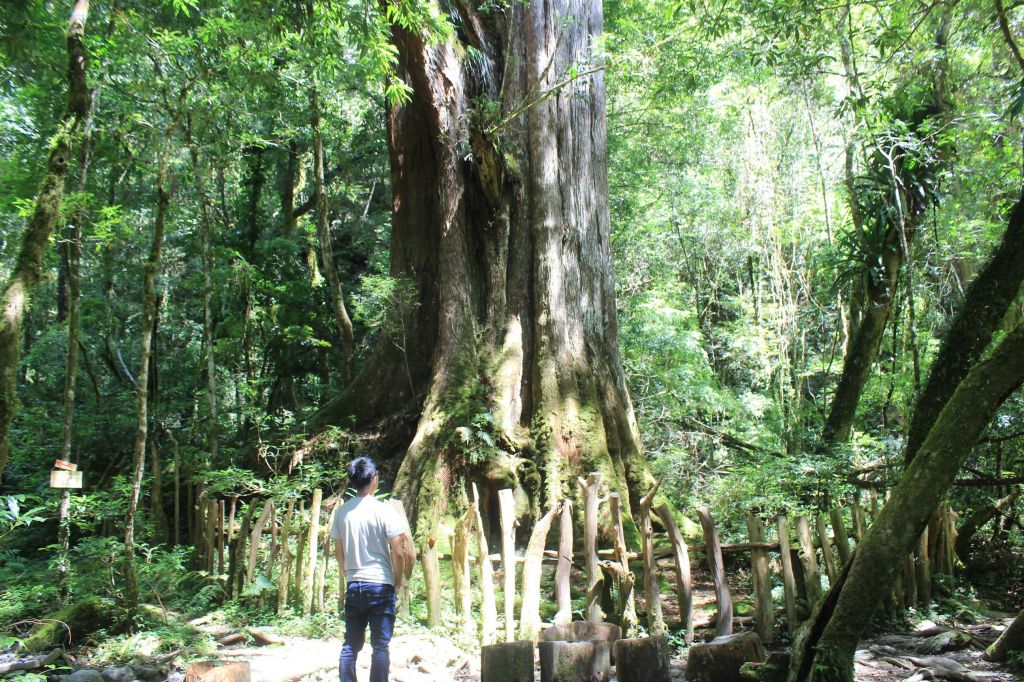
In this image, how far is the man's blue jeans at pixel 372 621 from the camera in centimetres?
396

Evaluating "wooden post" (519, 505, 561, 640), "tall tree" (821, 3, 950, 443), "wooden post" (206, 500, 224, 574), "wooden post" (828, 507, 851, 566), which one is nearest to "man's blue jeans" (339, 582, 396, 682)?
"wooden post" (519, 505, 561, 640)

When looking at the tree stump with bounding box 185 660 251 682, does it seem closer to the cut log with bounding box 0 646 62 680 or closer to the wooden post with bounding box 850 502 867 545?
the cut log with bounding box 0 646 62 680

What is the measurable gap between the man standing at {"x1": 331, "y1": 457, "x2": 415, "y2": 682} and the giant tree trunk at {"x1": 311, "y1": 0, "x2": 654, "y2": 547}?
3238 millimetres

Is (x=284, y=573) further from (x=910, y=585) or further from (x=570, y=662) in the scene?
(x=910, y=585)

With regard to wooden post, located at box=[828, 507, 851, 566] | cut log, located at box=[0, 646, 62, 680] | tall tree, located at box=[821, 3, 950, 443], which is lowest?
cut log, located at box=[0, 646, 62, 680]

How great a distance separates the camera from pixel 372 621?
4.02 metres

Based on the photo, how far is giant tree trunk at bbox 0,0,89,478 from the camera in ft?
15.5

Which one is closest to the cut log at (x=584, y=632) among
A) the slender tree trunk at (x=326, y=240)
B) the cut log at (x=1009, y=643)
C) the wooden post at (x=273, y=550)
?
the cut log at (x=1009, y=643)

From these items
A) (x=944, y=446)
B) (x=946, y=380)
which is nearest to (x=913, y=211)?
(x=946, y=380)

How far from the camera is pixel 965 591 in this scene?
21.2 feet

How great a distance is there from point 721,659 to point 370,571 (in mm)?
2150

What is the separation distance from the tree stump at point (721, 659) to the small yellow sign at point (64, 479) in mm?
4675

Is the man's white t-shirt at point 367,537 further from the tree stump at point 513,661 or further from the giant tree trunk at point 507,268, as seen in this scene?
the giant tree trunk at point 507,268

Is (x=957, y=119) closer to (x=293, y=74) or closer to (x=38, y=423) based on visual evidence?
(x=293, y=74)
